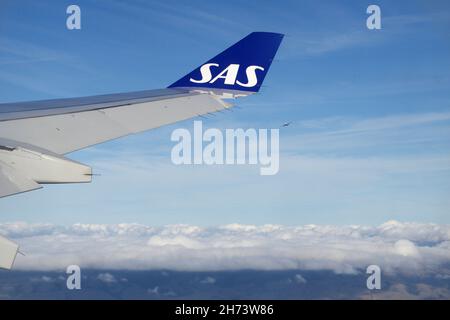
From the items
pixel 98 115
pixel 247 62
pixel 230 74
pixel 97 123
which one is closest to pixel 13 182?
pixel 97 123

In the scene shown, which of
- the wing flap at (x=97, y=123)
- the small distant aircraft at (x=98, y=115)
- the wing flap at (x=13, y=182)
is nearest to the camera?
the wing flap at (x=13, y=182)

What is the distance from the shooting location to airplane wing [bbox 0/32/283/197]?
16.9 ft

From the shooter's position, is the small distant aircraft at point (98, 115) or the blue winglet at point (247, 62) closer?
the small distant aircraft at point (98, 115)

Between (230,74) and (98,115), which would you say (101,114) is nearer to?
(98,115)

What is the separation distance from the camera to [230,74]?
344 inches

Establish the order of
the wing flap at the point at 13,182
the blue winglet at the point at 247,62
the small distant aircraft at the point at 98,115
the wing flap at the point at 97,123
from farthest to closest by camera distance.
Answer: the blue winglet at the point at 247,62
the wing flap at the point at 97,123
the small distant aircraft at the point at 98,115
the wing flap at the point at 13,182

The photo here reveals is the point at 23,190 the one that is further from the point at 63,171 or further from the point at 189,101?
the point at 189,101

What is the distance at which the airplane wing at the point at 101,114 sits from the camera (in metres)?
5.14

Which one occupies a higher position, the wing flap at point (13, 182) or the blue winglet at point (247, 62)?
the blue winglet at point (247, 62)

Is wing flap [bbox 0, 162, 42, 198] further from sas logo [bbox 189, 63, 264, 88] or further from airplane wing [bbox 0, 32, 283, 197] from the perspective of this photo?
sas logo [bbox 189, 63, 264, 88]

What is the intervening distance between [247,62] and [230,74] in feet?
1.18

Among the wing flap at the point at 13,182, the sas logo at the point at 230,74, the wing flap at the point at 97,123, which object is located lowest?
the wing flap at the point at 13,182

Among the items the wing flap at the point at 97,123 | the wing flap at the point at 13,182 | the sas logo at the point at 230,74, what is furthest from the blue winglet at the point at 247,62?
the wing flap at the point at 13,182

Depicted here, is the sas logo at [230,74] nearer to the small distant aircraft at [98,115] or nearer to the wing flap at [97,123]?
the small distant aircraft at [98,115]
